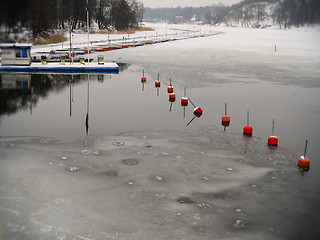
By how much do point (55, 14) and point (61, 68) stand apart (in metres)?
47.0

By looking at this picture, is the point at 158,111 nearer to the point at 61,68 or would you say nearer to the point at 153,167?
the point at 153,167

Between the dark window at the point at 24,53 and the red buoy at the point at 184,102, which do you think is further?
the dark window at the point at 24,53

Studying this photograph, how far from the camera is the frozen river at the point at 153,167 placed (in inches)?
310

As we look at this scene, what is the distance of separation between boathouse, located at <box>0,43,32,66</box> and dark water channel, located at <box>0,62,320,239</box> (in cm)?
398

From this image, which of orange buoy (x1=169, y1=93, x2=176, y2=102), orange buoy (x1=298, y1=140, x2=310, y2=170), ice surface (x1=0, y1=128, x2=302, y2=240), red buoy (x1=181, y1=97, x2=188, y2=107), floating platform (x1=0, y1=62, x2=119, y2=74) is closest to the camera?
ice surface (x1=0, y1=128, x2=302, y2=240)

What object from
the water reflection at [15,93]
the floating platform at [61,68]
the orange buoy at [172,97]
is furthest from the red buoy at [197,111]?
the floating platform at [61,68]

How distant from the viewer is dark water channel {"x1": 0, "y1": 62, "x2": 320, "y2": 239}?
13422mm

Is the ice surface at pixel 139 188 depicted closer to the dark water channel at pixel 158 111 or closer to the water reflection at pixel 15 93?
the dark water channel at pixel 158 111

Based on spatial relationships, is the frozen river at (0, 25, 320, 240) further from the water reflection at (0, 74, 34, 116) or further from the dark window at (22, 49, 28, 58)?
the dark window at (22, 49, 28, 58)

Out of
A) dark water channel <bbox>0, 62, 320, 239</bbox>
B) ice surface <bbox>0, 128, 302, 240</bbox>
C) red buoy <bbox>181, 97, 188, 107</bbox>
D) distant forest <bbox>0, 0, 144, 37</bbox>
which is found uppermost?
distant forest <bbox>0, 0, 144, 37</bbox>

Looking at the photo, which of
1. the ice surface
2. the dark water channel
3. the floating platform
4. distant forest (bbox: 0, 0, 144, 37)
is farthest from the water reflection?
the ice surface

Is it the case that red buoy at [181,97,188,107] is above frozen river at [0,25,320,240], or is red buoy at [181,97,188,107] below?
above

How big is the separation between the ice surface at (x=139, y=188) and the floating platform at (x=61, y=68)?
18.1 metres

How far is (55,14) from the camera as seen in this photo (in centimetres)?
7381
